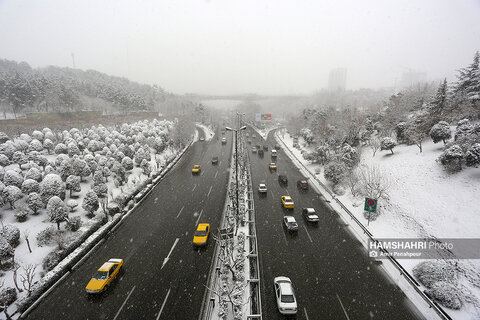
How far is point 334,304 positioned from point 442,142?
28.5 meters

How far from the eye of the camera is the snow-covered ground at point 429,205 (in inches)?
687

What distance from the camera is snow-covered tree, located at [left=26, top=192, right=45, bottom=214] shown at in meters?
22.8

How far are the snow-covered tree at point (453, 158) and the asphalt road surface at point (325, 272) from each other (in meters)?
12.4

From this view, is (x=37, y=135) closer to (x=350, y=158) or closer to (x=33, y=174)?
(x=33, y=174)

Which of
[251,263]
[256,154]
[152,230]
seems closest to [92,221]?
[152,230]

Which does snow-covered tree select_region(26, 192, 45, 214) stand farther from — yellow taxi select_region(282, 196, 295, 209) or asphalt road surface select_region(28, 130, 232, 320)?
yellow taxi select_region(282, 196, 295, 209)

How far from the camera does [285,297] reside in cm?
1358

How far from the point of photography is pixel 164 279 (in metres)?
16.1

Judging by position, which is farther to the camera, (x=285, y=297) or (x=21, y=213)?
(x=21, y=213)

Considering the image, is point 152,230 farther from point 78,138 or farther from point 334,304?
point 78,138

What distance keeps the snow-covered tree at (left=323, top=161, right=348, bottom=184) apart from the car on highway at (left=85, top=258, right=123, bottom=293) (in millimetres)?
27636

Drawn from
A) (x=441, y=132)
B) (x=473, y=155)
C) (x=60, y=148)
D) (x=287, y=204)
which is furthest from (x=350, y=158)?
(x=60, y=148)

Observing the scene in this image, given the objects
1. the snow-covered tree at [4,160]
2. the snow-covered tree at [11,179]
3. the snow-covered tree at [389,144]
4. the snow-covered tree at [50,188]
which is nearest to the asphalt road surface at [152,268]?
the snow-covered tree at [50,188]

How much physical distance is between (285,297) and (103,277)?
40.5 ft
